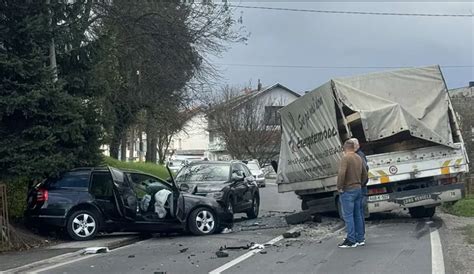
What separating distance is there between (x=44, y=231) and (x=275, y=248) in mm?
5090

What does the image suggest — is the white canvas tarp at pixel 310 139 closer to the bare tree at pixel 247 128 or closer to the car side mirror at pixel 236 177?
the car side mirror at pixel 236 177

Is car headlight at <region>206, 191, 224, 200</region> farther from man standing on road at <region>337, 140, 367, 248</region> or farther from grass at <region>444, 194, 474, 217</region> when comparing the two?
grass at <region>444, 194, 474, 217</region>

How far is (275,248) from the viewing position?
36.3ft

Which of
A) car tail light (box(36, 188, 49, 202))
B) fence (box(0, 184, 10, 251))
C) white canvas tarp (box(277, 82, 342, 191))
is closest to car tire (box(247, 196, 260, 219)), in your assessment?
white canvas tarp (box(277, 82, 342, 191))

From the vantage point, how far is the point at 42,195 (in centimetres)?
1295

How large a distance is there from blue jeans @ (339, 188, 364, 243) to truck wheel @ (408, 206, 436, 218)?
178 inches

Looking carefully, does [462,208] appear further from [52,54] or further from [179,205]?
[52,54]

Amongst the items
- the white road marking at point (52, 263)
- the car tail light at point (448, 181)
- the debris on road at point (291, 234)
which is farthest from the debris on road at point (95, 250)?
the car tail light at point (448, 181)

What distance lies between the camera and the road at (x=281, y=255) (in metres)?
9.08

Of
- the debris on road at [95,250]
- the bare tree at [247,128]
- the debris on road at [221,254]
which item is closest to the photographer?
the debris on road at [221,254]

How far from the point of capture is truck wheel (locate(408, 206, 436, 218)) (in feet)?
49.7

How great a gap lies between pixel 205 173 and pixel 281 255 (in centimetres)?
690

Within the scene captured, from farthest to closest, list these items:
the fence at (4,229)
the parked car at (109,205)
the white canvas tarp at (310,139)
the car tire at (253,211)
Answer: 1. the car tire at (253,211)
2. the white canvas tarp at (310,139)
3. the parked car at (109,205)
4. the fence at (4,229)

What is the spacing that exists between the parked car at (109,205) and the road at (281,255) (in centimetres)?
44
